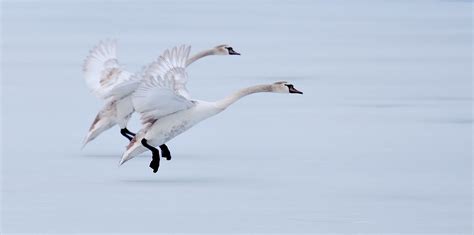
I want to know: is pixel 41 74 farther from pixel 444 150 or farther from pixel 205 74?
pixel 444 150

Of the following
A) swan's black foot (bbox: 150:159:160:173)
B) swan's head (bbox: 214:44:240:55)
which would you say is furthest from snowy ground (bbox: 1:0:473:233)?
swan's head (bbox: 214:44:240:55)

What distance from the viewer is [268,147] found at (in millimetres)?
9992

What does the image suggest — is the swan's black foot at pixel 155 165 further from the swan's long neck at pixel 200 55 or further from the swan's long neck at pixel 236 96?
the swan's long neck at pixel 200 55

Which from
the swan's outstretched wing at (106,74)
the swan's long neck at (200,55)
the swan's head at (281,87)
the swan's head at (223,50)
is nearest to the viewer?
the swan's head at (281,87)

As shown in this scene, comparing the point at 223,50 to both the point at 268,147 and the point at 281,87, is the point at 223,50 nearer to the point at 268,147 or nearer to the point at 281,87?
the point at 268,147

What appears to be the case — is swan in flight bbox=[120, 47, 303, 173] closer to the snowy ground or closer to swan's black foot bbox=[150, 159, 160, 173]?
swan's black foot bbox=[150, 159, 160, 173]

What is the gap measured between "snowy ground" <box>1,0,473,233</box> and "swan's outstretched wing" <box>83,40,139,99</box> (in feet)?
1.34

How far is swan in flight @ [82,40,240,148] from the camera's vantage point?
930 centimetres

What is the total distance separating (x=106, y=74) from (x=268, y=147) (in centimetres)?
112

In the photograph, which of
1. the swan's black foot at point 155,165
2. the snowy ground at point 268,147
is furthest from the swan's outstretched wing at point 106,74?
the swan's black foot at point 155,165

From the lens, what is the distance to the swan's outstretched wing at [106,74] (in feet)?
30.4

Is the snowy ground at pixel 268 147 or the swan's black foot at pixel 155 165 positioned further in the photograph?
the swan's black foot at pixel 155 165

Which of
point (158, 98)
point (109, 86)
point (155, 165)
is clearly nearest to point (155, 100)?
point (158, 98)

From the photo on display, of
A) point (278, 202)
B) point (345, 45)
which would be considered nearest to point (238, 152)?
point (278, 202)
